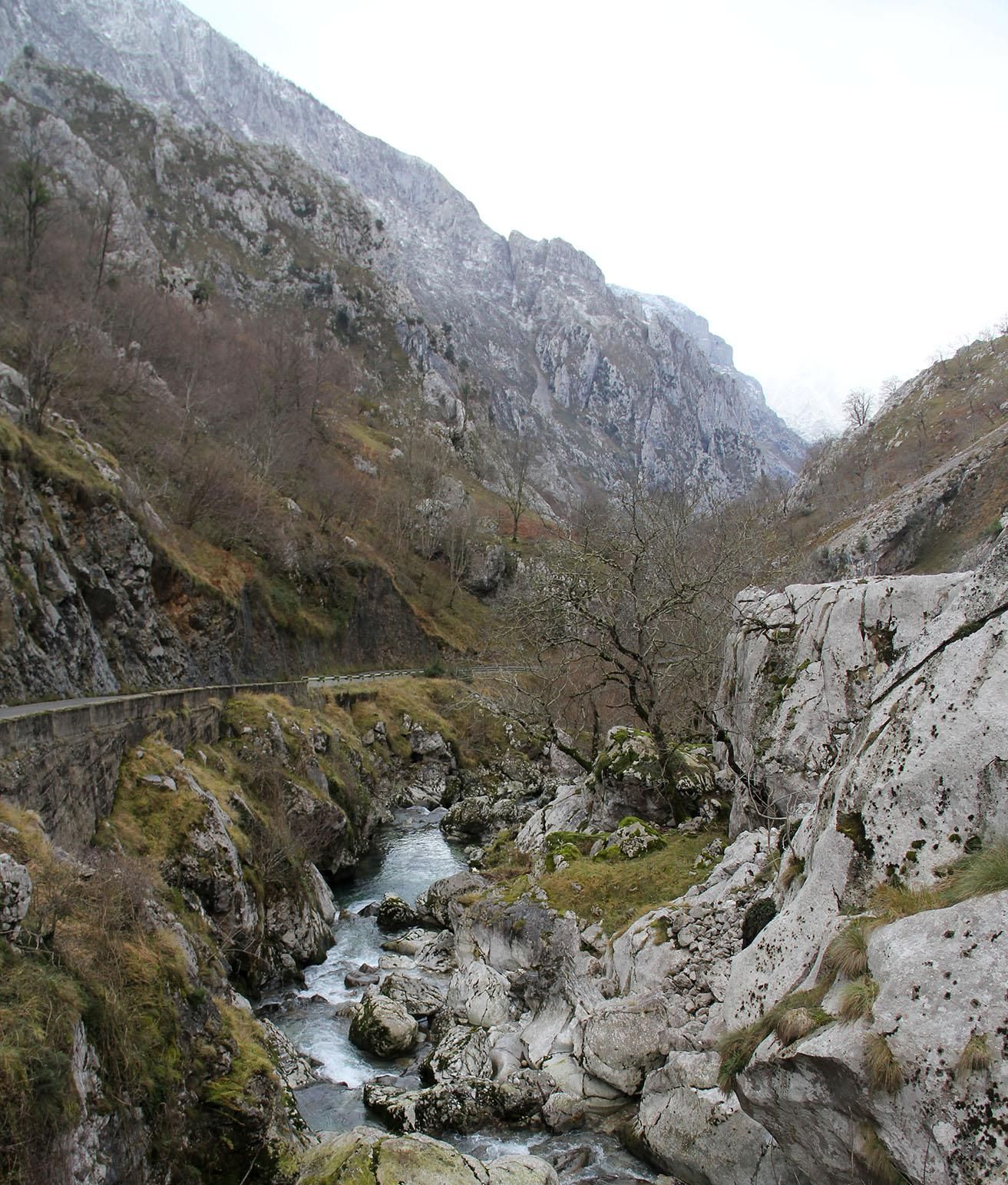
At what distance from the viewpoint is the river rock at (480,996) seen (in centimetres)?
1504

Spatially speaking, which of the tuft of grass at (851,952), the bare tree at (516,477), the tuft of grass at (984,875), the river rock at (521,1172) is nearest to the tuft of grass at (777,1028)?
the tuft of grass at (851,952)

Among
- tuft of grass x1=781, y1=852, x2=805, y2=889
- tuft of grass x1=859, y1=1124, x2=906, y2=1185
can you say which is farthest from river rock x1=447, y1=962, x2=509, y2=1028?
tuft of grass x1=859, y1=1124, x2=906, y2=1185

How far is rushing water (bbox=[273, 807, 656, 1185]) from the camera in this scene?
1068 cm

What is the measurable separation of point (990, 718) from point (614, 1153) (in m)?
8.32

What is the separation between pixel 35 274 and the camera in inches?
1843

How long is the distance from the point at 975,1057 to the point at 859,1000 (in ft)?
3.30

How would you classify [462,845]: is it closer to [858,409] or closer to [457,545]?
[457,545]

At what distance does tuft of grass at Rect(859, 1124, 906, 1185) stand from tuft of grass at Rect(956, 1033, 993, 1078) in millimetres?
1034

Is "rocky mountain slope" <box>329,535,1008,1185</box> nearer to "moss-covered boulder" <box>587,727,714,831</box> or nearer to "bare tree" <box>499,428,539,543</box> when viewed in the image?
"moss-covered boulder" <box>587,727,714,831</box>

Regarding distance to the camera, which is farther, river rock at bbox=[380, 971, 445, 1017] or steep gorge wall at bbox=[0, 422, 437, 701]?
steep gorge wall at bbox=[0, 422, 437, 701]

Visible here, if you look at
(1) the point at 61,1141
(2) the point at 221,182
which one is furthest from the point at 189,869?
(2) the point at 221,182

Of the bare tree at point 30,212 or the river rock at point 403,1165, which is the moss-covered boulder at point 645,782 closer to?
the river rock at point 403,1165

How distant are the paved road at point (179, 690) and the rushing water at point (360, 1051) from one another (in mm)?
8447

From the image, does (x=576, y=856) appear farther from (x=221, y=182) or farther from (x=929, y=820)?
(x=221, y=182)
